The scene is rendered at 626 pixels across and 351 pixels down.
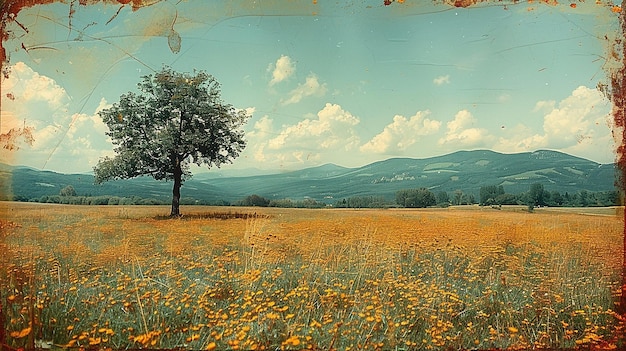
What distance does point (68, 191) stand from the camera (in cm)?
426

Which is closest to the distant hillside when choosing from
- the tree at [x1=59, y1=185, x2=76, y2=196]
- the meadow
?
the tree at [x1=59, y1=185, x2=76, y2=196]

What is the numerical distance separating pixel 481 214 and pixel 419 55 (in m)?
1.44

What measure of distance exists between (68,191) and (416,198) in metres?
2.96

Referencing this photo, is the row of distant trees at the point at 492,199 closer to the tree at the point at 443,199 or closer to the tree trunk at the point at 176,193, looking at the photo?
the tree at the point at 443,199

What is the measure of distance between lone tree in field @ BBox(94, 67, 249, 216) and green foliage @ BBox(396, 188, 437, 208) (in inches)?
56.8

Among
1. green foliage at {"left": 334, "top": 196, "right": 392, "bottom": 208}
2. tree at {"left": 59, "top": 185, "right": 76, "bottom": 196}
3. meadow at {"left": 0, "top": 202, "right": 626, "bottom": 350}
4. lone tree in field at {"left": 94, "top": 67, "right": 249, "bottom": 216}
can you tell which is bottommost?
meadow at {"left": 0, "top": 202, "right": 626, "bottom": 350}

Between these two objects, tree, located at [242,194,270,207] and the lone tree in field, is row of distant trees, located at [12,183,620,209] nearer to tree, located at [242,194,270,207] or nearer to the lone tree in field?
tree, located at [242,194,270,207]

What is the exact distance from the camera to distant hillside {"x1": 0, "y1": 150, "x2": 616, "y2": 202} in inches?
166

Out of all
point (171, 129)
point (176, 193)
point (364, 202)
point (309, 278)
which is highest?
point (171, 129)

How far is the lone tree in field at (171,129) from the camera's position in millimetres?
4285

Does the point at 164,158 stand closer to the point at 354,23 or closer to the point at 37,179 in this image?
the point at 37,179

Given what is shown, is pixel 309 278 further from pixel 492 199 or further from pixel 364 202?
pixel 492 199

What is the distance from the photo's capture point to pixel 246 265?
4.08m

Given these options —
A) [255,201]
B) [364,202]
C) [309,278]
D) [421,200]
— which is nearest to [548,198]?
[421,200]
